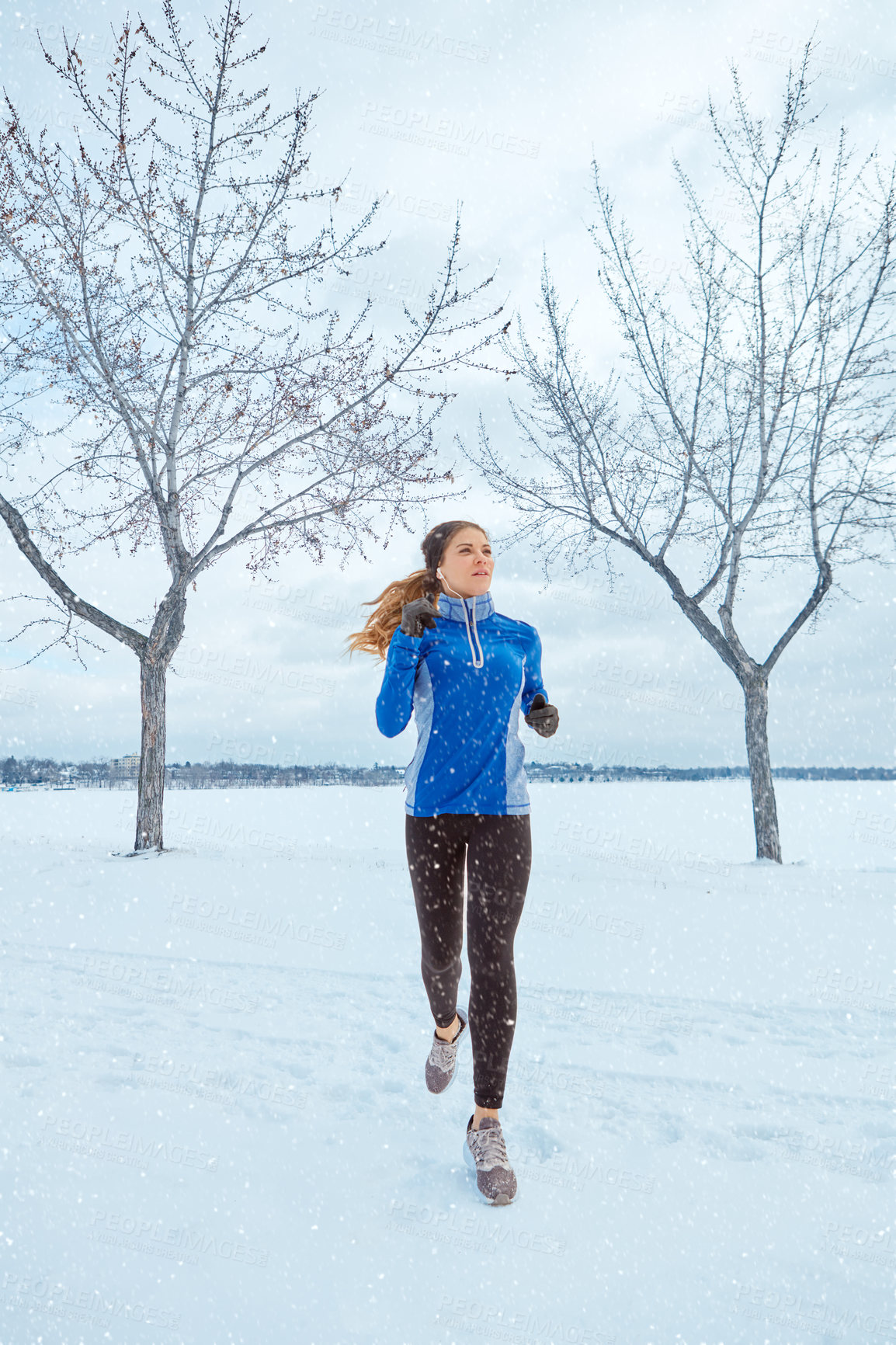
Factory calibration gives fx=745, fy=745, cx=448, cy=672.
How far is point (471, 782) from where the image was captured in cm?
276

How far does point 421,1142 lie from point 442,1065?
37cm

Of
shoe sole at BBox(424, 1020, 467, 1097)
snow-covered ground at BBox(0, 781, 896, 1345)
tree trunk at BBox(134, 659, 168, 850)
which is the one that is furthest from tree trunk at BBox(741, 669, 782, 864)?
shoe sole at BBox(424, 1020, 467, 1097)

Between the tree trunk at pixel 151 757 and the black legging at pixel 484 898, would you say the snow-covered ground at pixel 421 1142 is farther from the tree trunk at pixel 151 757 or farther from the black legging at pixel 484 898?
the tree trunk at pixel 151 757

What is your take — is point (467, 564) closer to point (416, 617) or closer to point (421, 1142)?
point (416, 617)

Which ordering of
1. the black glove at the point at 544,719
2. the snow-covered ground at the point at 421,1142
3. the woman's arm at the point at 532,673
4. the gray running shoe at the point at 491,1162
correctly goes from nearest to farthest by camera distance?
the snow-covered ground at the point at 421,1142
the gray running shoe at the point at 491,1162
the black glove at the point at 544,719
the woman's arm at the point at 532,673

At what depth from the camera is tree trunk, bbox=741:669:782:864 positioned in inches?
433

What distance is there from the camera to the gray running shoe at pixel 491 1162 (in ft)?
7.73

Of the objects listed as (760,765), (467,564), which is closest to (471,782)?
(467,564)

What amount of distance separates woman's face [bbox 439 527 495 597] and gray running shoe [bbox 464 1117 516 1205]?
1.93 metres

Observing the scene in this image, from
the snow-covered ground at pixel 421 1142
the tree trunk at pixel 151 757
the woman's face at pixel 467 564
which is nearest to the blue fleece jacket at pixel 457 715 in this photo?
the woman's face at pixel 467 564

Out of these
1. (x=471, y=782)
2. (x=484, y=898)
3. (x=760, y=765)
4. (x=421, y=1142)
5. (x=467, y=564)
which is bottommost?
(x=421, y=1142)

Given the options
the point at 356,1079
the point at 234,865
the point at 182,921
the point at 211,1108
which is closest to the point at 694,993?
the point at 356,1079

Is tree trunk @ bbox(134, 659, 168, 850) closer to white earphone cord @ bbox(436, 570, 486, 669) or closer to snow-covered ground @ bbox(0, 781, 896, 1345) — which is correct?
snow-covered ground @ bbox(0, 781, 896, 1345)

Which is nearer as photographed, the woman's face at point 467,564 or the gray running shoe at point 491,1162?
the gray running shoe at point 491,1162
